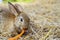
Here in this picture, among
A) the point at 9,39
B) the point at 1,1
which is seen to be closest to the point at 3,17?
the point at 9,39

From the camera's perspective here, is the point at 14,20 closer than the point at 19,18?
No

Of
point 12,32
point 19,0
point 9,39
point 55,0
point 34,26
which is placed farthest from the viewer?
point 19,0

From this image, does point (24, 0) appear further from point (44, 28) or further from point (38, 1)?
point (44, 28)

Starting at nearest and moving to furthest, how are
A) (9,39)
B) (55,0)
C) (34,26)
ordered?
(9,39)
(34,26)
(55,0)

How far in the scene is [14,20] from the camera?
4.70 meters

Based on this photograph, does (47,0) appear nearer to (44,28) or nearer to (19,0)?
(19,0)

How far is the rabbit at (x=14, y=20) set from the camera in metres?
4.35

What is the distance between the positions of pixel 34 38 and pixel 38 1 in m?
4.91

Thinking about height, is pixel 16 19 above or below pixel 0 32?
above

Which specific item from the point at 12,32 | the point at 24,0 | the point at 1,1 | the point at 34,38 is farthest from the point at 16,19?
the point at 24,0

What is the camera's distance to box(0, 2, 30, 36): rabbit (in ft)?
14.3

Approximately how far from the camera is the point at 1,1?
8.73 metres

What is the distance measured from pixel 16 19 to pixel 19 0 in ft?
15.8

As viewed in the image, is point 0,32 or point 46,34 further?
point 0,32
